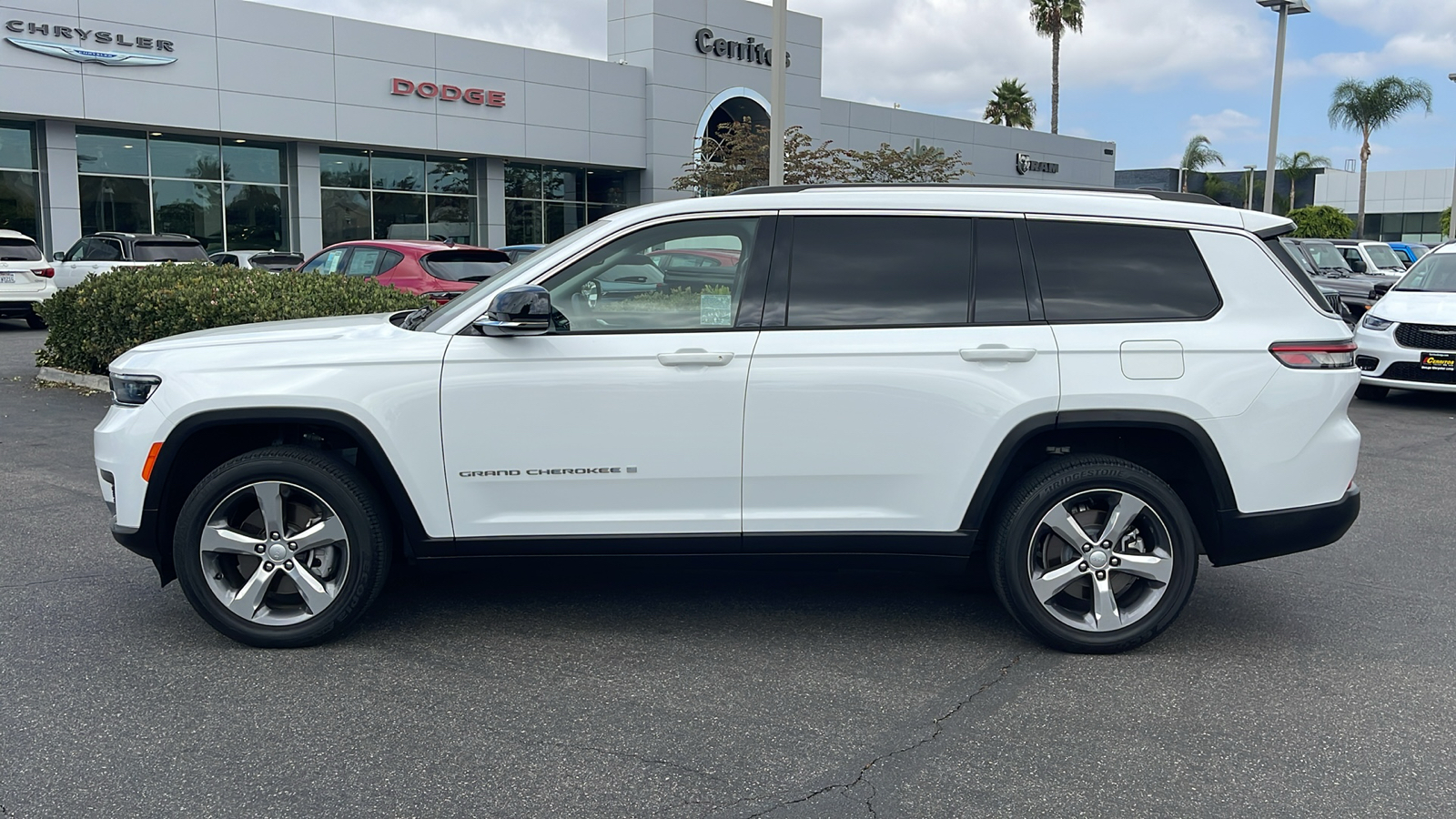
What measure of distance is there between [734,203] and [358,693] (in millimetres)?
2349

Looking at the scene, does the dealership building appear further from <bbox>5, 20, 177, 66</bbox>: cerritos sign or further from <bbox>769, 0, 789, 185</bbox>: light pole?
<bbox>769, 0, 789, 185</bbox>: light pole

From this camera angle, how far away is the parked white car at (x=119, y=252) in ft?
66.2

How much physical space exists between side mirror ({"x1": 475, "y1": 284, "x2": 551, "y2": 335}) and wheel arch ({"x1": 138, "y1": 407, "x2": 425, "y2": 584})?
0.64 metres

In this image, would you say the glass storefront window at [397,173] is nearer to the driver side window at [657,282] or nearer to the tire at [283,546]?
the tire at [283,546]

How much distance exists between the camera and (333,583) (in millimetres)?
4707

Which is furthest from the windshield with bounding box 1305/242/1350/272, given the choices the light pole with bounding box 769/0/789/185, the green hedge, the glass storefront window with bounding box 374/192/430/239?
the glass storefront window with bounding box 374/192/430/239

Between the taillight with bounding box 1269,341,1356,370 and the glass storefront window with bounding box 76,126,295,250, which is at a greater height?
the glass storefront window with bounding box 76,126,295,250

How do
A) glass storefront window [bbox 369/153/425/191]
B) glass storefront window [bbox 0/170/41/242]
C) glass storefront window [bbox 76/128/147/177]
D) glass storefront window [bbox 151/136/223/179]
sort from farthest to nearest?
glass storefront window [bbox 369/153/425/191], glass storefront window [bbox 151/136/223/179], glass storefront window [bbox 76/128/147/177], glass storefront window [bbox 0/170/41/242]

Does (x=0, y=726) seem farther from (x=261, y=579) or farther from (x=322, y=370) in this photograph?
(x=322, y=370)

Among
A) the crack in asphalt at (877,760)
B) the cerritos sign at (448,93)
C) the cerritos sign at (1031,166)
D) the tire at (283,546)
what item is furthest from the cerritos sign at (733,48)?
the crack in asphalt at (877,760)

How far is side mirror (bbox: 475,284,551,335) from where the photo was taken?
14.3ft

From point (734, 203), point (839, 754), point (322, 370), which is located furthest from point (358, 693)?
point (734, 203)

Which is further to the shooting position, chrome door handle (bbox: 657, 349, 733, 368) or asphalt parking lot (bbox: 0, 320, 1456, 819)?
chrome door handle (bbox: 657, 349, 733, 368)

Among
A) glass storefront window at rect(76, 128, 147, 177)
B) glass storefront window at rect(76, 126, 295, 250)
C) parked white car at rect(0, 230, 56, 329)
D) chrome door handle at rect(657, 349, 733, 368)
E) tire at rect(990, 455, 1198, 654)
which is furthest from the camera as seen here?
glass storefront window at rect(76, 126, 295, 250)
